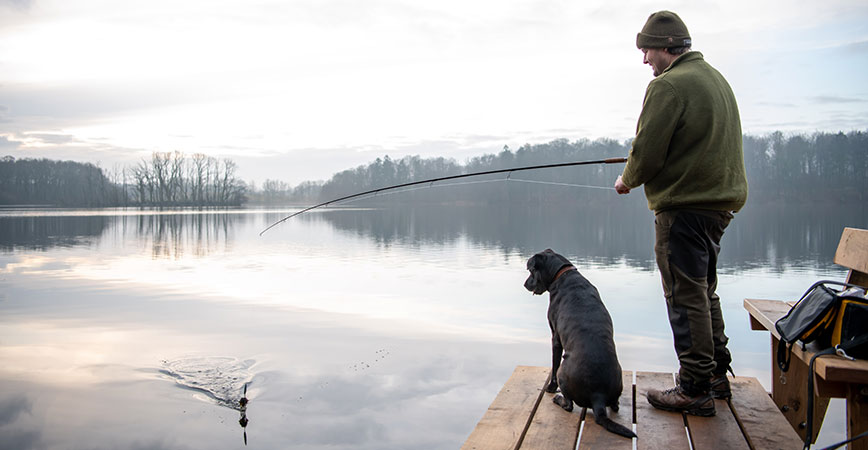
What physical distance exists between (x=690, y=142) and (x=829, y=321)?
1.02 metres

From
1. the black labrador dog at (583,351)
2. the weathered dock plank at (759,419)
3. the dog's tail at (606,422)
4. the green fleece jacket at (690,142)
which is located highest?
the green fleece jacket at (690,142)

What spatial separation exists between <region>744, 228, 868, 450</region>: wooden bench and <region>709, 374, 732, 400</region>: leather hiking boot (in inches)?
11.5

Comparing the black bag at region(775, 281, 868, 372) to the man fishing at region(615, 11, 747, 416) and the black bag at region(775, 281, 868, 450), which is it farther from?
the man fishing at region(615, 11, 747, 416)

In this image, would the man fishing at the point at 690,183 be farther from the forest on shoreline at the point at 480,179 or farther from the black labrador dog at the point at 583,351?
the forest on shoreline at the point at 480,179

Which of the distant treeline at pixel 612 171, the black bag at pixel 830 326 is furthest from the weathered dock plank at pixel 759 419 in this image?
the distant treeline at pixel 612 171

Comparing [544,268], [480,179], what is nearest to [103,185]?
[480,179]

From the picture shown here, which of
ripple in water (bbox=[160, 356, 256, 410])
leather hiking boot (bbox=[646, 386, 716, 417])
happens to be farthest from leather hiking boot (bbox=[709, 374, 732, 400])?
ripple in water (bbox=[160, 356, 256, 410])

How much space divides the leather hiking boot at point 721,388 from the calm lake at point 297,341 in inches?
69.0

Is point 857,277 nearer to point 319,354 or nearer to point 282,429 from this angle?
point 282,429

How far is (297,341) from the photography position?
22.4 ft

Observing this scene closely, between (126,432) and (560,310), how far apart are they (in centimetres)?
332

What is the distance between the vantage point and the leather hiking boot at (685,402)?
3.08 m

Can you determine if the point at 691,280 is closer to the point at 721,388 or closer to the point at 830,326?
the point at 830,326


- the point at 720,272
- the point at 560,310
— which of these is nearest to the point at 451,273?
the point at 720,272
